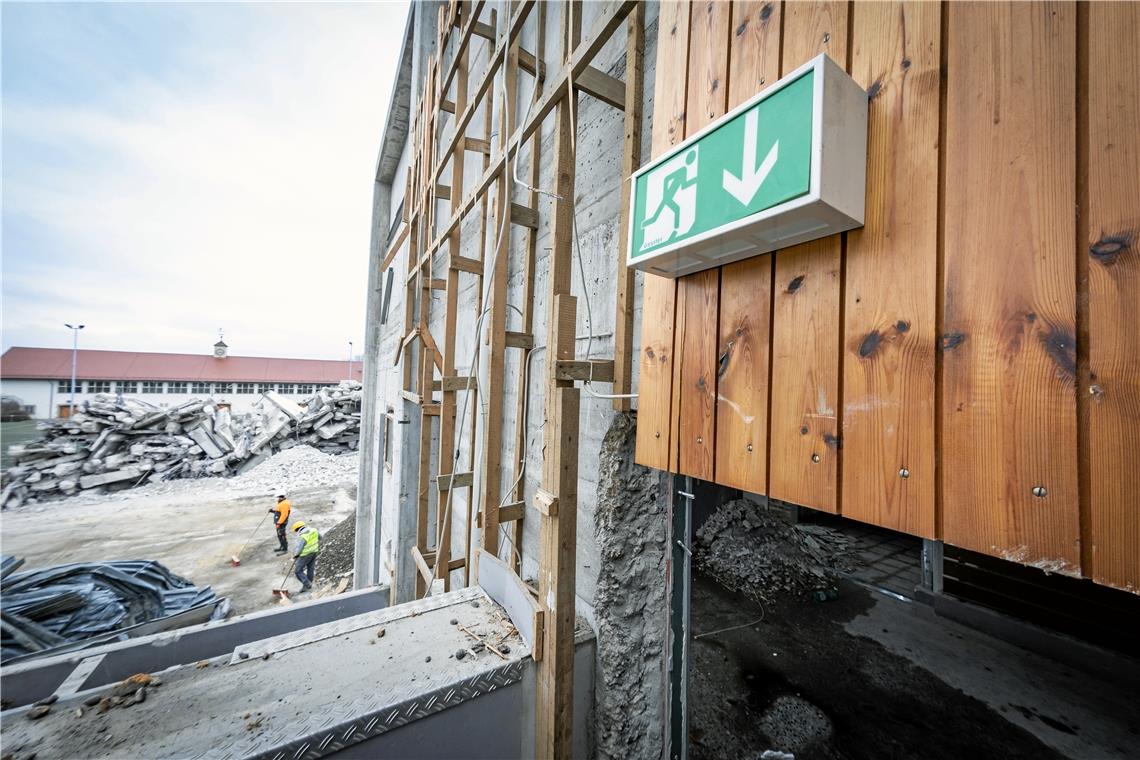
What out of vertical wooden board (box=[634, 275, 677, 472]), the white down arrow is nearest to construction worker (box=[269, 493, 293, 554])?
vertical wooden board (box=[634, 275, 677, 472])

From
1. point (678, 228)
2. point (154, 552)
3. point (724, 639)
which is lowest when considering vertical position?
point (154, 552)

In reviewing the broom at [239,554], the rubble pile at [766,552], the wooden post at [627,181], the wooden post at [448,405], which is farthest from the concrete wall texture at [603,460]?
the broom at [239,554]

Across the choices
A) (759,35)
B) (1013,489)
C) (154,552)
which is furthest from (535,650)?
(154,552)

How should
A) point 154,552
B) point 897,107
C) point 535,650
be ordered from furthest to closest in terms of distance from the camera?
point 154,552, point 535,650, point 897,107

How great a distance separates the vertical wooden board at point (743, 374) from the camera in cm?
104

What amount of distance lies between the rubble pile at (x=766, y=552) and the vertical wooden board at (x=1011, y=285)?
5.86 m

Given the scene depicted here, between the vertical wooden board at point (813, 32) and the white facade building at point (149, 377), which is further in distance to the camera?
the white facade building at point (149, 377)

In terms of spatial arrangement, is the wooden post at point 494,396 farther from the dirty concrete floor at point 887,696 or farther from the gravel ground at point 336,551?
A: the gravel ground at point 336,551

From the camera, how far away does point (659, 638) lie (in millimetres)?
1866

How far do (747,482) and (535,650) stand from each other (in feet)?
4.20

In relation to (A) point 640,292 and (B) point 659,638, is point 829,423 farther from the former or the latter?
→ (B) point 659,638

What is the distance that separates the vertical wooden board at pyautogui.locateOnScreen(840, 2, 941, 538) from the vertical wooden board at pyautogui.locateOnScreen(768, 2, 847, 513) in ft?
0.10

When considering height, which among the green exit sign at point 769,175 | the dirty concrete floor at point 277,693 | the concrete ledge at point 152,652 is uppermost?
the green exit sign at point 769,175

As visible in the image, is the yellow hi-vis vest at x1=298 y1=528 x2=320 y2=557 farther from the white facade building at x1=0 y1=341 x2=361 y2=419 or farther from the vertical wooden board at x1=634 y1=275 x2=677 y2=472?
the white facade building at x1=0 y1=341 x2=361 y2=419
